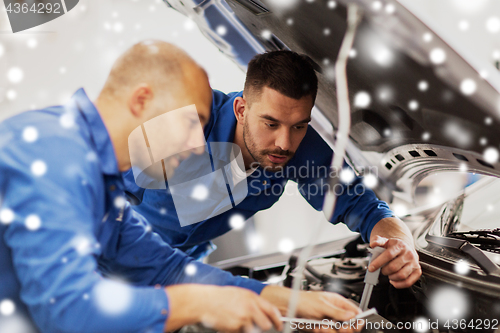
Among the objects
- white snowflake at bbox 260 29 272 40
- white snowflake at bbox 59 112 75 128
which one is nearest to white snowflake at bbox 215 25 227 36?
white snowflake at bbox 260 29 272 40

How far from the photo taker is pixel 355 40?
27.2 inches

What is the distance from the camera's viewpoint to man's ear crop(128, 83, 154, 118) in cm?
60

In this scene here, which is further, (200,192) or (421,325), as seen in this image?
(200,192)

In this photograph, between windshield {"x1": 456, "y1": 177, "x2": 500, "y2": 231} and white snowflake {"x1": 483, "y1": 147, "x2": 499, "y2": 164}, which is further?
windshield {"x1": 456, "y1": 177, "x2": 500, "y2": 231}

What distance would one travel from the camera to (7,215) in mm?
457

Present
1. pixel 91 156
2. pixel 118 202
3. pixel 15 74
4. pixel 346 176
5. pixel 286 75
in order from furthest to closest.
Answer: pixel 346 176 < pixel 15 74 < pixel 286 75 < pixel 118 202 < pixel 91 156

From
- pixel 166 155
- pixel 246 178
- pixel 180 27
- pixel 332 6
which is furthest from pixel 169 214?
pixel 332 6

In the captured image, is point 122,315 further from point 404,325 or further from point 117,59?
point 404,325

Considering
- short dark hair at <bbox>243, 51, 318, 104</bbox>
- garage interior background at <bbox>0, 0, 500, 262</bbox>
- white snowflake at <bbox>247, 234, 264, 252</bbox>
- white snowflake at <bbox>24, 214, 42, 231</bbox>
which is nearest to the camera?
white snowflake at <bbox>24, 214, 42, 231</bbox>

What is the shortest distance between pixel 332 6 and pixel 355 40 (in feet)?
0.35

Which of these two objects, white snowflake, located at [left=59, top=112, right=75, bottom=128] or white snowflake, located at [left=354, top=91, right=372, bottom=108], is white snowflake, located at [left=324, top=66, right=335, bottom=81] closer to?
white snowflake, located at [left=354, top=91, right=372, bottom=108]

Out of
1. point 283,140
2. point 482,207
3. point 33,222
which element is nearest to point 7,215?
point 33,222

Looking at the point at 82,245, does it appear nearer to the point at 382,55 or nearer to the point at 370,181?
the point at 382,55

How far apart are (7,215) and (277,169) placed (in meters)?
0.73
